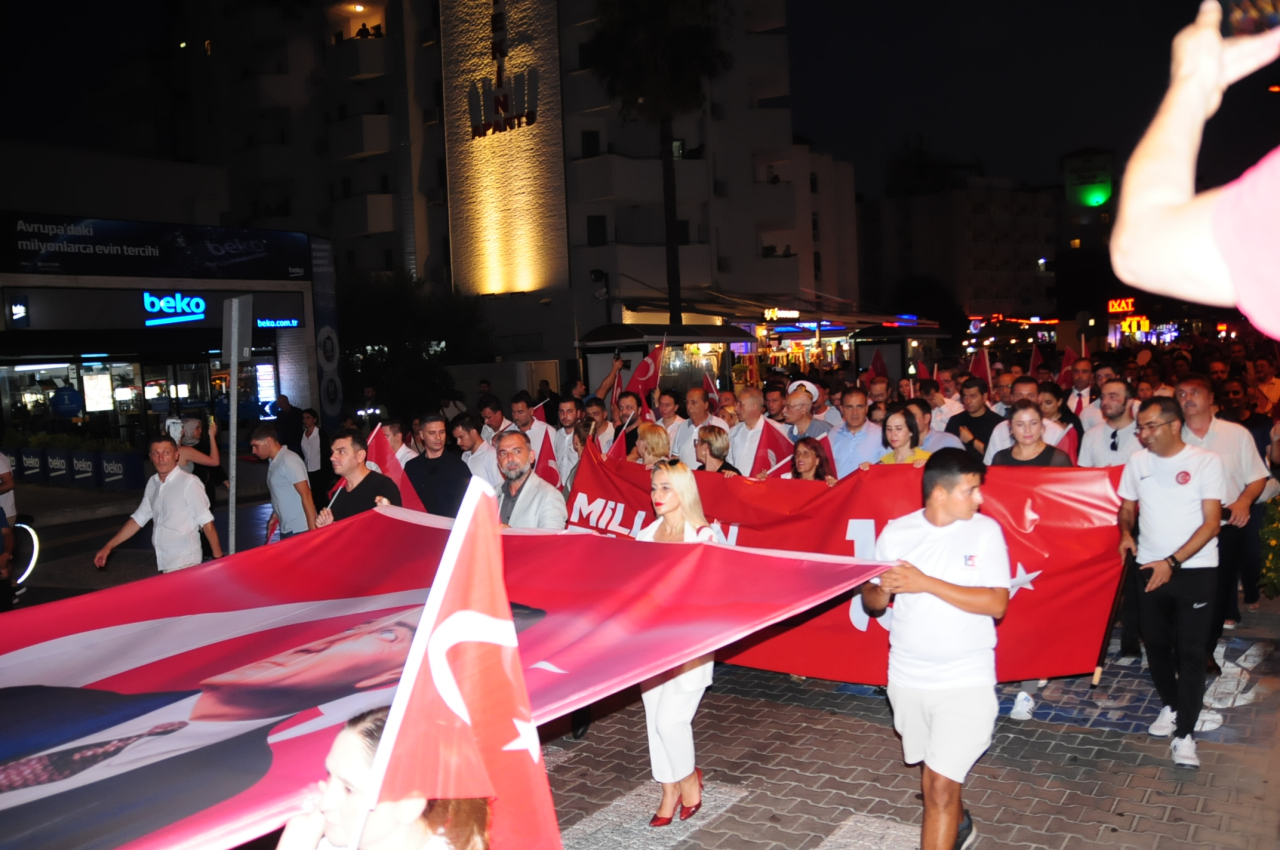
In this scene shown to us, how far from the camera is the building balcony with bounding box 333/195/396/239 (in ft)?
153

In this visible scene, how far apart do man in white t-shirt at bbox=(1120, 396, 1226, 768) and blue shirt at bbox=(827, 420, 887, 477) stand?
10.8ft

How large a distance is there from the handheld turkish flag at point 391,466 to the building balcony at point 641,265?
102ft

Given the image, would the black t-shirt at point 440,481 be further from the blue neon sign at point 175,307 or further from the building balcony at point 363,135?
the building balcony at point 363,135

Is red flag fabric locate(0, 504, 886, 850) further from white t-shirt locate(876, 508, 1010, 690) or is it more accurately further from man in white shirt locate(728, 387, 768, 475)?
man in white shirt locate(728, 387, 768, 475)

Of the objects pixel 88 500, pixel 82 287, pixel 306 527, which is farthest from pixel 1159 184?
pixel 82 287

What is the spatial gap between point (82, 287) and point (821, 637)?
23.3 m

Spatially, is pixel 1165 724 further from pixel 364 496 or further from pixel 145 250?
pixel 145 250

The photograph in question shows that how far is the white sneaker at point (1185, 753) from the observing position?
594 centimetres

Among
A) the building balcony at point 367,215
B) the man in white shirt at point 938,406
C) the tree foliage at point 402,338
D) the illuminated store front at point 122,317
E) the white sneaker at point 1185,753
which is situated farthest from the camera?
the building balcony at point 367,215

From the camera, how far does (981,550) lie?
4.56 meters

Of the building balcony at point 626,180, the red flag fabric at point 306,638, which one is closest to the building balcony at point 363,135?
the building balcony at point 626,180

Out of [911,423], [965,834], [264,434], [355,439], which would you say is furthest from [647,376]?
[965,834]

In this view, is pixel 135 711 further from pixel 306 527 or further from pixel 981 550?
pixel 306 527

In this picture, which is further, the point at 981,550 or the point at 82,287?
the point at 82,287
